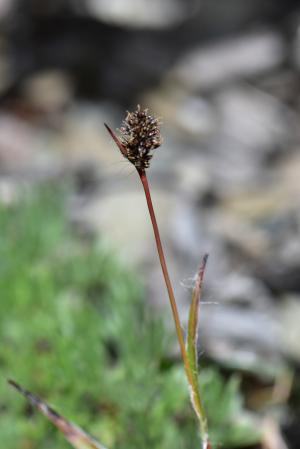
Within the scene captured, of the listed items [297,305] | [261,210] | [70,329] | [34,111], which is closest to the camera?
[70,329]

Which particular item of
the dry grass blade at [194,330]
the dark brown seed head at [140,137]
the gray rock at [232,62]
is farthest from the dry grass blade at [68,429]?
the gray rock at [232,62]

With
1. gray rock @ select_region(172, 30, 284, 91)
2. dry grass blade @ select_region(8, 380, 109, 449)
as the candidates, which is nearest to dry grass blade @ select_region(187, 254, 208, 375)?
dry grass blade @ select_region(8, 380, 109, 449)

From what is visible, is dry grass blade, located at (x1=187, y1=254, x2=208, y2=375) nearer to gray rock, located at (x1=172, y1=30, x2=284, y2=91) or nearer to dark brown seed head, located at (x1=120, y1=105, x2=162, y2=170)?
dark brown seed head, located at (x1=120, y1=105, x2=162, y2=170)

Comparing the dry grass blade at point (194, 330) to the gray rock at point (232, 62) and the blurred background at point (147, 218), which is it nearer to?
the blurred background at point (147, 218)

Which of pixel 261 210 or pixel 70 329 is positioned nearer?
pixel 70 329

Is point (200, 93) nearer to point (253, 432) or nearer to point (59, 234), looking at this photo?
point (59, 234)

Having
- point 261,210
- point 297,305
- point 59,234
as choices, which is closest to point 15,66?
point 261,210
